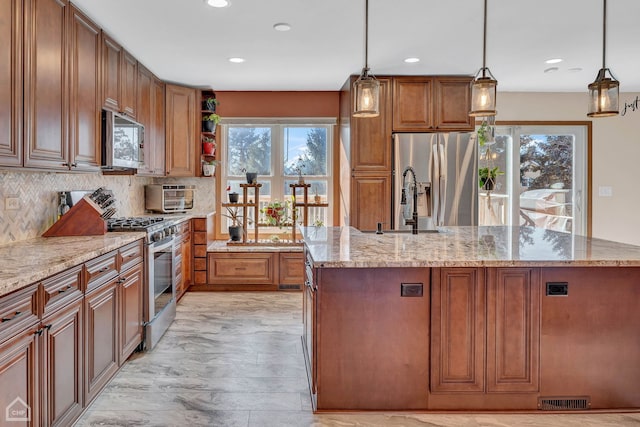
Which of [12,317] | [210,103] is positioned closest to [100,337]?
[12,317]

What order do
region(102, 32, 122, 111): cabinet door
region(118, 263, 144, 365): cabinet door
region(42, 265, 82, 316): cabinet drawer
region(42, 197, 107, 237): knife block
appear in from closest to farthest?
region(42, 265, 82, 316): cabinet drawer → region(118, 263, 144, 365): cabinet door → region(42, 197, 107, 237): knife block → region(102, 32, 122, 111): cabinet door

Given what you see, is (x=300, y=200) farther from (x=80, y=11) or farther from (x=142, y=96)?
(x=80, y=11)

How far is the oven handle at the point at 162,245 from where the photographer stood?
3303 mm

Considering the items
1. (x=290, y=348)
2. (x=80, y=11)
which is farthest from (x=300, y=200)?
(x=80, y=11)

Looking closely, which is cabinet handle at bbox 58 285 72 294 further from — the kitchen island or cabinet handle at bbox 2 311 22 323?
the kitchen island

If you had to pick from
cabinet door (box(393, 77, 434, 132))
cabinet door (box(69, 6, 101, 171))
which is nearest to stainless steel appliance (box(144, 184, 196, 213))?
cabinet door (box(69, 6, 101, 171))

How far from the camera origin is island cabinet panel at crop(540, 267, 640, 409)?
2.25 metres

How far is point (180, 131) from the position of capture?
5086 mm

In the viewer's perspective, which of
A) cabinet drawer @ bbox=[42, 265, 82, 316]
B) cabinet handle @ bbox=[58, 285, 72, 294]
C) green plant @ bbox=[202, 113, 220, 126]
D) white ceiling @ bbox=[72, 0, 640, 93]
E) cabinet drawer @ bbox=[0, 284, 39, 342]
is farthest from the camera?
green plant @ bbox=[202, 113, 220, 126]

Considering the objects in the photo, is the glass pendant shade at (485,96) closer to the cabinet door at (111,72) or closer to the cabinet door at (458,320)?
the cabinet door at (458,320)

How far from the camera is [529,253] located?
2.25 metres

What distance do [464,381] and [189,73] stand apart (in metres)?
4.01

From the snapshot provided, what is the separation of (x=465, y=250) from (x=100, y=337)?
2084 millimetres

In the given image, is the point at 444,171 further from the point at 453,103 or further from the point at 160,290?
the point at 160,290
